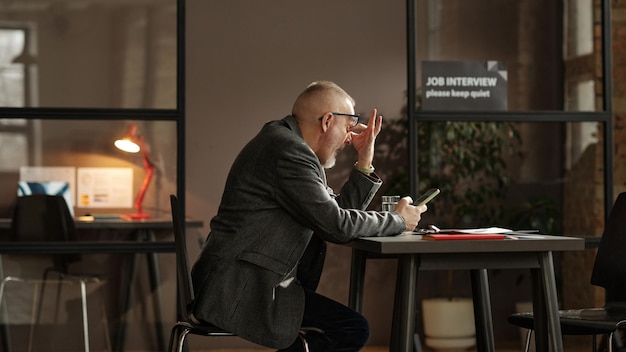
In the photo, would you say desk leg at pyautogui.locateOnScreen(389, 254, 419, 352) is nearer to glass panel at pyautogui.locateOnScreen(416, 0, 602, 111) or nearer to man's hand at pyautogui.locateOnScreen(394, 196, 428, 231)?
man's hand at pyautogui.locateOnScreen(394, 196, 428, 231)

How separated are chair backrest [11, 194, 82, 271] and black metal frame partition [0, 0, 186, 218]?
401 millimetres

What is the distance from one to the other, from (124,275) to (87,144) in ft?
2.20

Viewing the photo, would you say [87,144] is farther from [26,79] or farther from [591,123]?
[591,123]

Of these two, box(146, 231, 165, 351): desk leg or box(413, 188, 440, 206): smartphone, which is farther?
box(146, 231, 165, 351): desk leg

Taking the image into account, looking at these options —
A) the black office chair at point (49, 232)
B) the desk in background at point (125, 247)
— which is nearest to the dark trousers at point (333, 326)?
the desk in background at point (125, 247)

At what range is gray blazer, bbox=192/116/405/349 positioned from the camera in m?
3.28

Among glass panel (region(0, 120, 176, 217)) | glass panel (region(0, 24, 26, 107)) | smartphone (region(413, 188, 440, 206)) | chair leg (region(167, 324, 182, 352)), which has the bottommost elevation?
chair leg (region(167, 324, 182, 352))

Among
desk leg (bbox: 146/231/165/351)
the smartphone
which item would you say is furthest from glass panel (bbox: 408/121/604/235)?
the smartphone

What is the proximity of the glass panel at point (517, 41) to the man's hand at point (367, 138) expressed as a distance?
1.79 meters

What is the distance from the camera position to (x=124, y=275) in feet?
16.9

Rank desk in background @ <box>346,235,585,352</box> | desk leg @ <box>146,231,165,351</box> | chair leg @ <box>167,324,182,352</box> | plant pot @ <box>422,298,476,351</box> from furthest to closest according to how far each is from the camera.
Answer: plant pot @ <box>422,298,476,351</box>
desk leg @ <box>146,231,165,351</box>
chair leg @ <box>167,324,182,352</box>
desk in background @ <box>346,235,585,352</box>

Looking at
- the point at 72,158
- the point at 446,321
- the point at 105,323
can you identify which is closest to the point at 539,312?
the point at 446,321

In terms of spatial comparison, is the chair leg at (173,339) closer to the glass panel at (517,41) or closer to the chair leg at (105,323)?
the chair leg at (105,323)

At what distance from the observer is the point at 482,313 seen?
410 cm
